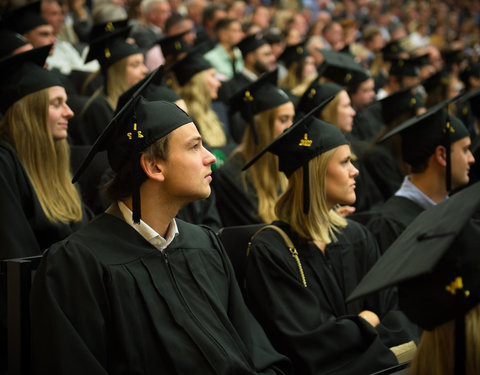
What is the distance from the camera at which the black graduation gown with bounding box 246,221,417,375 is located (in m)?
3.00

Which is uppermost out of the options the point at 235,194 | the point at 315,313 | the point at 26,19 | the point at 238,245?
the point at 26,19

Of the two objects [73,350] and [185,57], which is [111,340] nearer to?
[73,350]

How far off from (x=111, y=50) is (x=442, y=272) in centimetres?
461

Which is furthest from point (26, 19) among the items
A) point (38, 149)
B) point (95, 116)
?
point (38, 149)

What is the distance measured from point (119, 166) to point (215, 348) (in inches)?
34.1

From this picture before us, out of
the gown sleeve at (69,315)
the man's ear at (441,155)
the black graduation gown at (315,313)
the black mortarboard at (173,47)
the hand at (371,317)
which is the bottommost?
the hand at (371,317)

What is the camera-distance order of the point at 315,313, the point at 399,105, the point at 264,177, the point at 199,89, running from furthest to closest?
the point at 199,89
the point at 399,105
the point at 264,177
the point at 315,313

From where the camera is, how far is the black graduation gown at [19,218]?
3246mm

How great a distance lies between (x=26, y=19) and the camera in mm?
5746

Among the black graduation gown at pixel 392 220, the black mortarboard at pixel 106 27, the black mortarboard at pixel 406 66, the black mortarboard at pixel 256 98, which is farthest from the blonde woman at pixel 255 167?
the black mortarboard at pixel 406 66

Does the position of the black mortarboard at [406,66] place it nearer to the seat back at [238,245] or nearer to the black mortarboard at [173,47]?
the black mortarboard at [173,47]

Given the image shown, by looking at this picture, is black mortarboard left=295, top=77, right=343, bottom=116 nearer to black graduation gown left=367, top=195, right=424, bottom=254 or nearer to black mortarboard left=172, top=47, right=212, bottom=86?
black mortarboard left=172, top=47, right=212, bottom=86

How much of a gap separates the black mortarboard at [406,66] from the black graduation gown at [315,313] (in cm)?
621

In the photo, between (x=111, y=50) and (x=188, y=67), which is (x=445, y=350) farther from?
(x=188, y=67)
